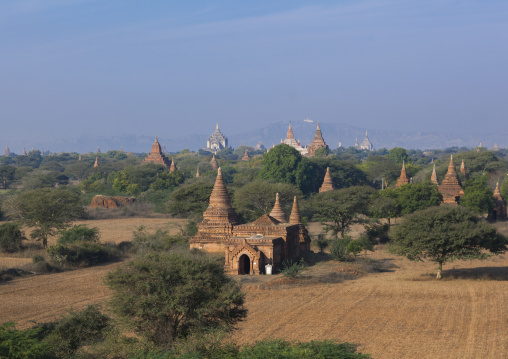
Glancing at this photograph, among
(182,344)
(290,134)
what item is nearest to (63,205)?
(182,344)

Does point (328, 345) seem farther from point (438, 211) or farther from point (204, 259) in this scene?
point (438, 211)

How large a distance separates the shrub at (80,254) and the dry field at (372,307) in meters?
1.23

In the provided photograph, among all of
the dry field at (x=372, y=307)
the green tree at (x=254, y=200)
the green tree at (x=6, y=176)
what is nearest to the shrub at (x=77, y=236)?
the dry field at (x=372, y=307)

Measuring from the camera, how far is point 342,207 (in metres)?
45.0

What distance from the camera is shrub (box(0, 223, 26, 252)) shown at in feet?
124

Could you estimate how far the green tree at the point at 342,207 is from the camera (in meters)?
45.3

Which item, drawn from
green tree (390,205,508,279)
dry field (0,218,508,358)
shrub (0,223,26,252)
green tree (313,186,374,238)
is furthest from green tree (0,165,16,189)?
green tree (390,205,508,279)

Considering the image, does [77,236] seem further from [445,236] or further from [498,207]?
[498,207]

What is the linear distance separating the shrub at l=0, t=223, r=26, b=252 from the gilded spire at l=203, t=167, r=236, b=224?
408 inches

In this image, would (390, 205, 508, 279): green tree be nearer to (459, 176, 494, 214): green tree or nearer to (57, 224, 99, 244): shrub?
(57, 224, 99, 244): shrub

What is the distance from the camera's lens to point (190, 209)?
158 ft

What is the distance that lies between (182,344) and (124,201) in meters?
52.5

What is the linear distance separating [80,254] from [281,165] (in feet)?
137

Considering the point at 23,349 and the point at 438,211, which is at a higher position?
the point at 438,211
